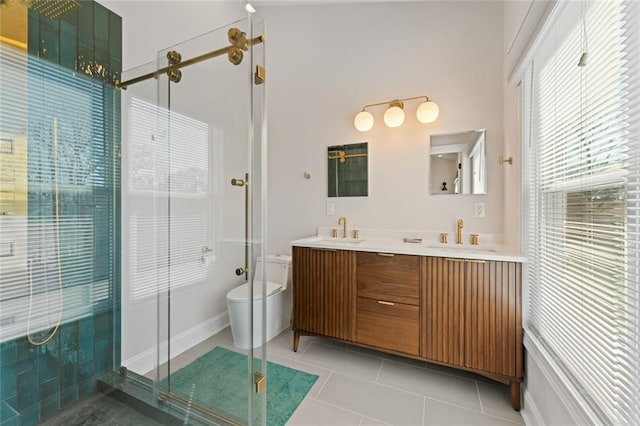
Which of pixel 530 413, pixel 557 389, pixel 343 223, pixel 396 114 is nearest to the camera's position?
pixel 557 389

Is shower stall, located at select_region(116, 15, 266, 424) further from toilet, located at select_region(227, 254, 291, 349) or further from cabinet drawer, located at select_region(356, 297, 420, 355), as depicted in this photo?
cabinet drawer, located at select_region(356, 297, 420, 355)

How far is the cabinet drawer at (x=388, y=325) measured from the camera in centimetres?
177

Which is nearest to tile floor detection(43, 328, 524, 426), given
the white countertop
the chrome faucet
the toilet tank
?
the toilet tank

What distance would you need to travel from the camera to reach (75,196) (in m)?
1.54

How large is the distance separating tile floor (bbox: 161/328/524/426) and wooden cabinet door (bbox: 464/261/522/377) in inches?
8.9

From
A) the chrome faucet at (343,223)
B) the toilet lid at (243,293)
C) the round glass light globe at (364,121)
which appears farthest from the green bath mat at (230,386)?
the round glass light globe at (364,121)

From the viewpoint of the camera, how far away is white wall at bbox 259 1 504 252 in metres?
2.08

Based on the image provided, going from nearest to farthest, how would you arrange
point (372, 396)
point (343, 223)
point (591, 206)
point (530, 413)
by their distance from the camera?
1. point (591, 206)
2. point (530, 413)
3. point (372, 396)
4. point (343, 223)

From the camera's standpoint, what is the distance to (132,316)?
1.80 metres

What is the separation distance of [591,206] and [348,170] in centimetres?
171

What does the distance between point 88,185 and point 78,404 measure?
4.10 feet

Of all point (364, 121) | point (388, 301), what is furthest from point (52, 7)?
point (388, 301)

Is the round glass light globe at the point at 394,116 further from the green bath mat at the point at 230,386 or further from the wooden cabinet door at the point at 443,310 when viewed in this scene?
the green bath mat at the point at 230,386

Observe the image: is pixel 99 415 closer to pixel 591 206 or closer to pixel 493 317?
pixel 493 317
